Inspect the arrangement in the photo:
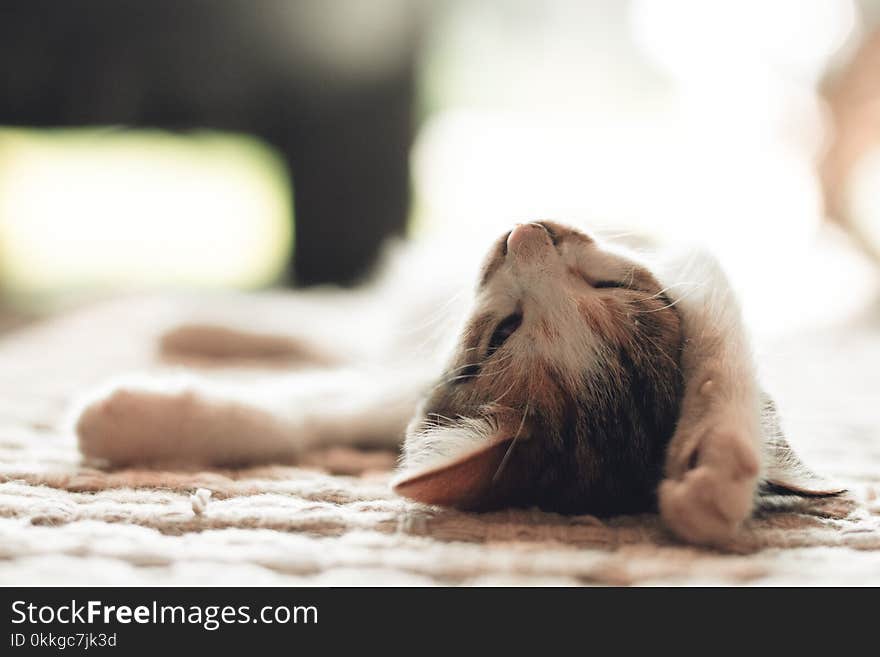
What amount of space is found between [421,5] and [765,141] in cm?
158

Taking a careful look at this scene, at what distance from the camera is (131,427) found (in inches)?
34.4

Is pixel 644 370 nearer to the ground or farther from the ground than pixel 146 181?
nearer to the ground

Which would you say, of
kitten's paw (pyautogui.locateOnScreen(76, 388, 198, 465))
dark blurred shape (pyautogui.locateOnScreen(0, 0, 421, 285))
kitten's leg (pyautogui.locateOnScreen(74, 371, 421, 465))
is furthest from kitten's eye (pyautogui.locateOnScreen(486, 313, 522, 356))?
dark blurred shape (pyautogui.locateOnScreen(0, 0, 421, 285))

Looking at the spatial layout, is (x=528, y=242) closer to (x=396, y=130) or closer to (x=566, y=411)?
(x=566, y=411)

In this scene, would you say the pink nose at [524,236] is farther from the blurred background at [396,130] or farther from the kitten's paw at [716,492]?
the blurred background at [396,130]

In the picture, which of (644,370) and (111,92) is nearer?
(644,370)

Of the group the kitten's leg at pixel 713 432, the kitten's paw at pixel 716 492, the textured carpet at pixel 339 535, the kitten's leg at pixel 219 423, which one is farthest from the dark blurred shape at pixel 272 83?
the kitten's paw at pixel 716 492

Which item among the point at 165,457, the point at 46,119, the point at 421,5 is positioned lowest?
the point at 165,457

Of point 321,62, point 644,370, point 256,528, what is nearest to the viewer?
point 256,528

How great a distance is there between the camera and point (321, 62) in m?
3.33

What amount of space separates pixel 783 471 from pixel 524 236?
1.26 feet

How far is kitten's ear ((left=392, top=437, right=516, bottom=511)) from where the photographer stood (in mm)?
695
